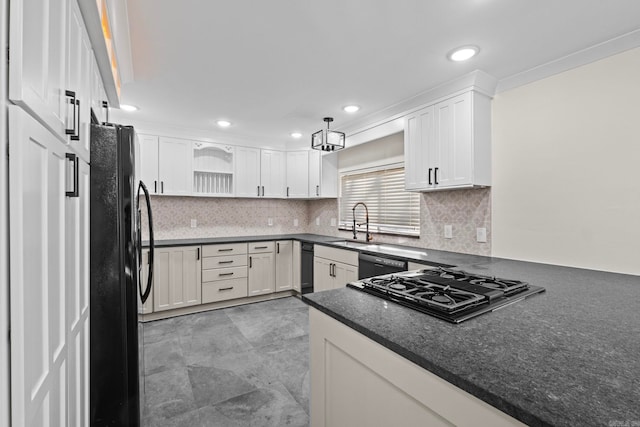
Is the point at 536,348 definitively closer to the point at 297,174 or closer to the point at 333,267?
the point at 333,267

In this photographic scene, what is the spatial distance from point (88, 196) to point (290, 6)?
1354 millimetres

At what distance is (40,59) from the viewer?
76cm

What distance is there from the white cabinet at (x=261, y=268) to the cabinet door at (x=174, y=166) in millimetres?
1166

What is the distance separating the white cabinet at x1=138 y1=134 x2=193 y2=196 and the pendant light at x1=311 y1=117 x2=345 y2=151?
177cm

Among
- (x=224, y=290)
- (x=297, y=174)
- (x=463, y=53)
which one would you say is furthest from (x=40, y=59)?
(x=297, y=174)

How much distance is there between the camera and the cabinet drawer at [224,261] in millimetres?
3852

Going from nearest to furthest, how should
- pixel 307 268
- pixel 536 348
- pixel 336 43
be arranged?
pixel 536 348 < pixel 336 43 < pixel 307 268

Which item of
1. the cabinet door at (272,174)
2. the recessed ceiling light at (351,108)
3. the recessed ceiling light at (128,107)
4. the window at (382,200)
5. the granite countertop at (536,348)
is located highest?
the recessed ceiling light at (351,108)

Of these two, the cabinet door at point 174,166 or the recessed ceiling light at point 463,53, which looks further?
the cabinet door at point 174,166

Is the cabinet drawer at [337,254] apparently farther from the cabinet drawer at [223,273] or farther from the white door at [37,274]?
the white door at [37,274]

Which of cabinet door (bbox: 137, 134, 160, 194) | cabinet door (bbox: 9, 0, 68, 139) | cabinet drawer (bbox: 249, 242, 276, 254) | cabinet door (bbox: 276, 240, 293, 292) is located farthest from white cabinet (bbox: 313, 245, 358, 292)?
cabinet door (bbox: 9, 0, 68, 139)

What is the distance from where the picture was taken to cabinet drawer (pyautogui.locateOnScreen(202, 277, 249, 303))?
12.6ft

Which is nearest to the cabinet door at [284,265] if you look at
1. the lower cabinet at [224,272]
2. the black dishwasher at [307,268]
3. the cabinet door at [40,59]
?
the black dishwasher at [307,268]

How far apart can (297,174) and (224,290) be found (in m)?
1.97
